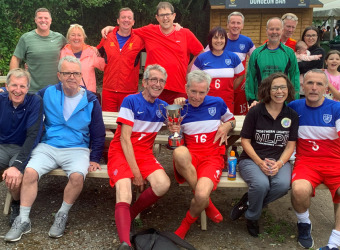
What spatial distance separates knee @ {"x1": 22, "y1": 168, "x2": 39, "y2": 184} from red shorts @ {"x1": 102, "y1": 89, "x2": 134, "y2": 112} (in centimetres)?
193

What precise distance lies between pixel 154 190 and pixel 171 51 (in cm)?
216

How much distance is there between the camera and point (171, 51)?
5086 mm

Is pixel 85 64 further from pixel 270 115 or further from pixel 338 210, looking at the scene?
pixel 338 210

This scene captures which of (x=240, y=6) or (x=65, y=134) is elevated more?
(x=240, y=6)

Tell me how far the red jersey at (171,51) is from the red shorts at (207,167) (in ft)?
4.83

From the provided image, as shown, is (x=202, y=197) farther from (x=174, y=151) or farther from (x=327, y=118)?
(x=327, y=118)

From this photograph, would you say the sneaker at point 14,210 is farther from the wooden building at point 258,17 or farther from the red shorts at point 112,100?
the wooden building at point 258,17

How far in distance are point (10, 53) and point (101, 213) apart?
23.7 feet

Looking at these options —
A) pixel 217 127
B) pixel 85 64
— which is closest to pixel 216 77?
pixel 217 127

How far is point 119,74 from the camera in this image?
530 cm

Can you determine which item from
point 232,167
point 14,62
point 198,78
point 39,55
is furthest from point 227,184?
point 14,62

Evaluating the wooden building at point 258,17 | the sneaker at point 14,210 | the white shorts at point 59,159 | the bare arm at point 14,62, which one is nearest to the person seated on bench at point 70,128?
the white shorts at point 59,159

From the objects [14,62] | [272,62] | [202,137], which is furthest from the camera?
[14,62]

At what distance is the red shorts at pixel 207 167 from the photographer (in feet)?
12.4
